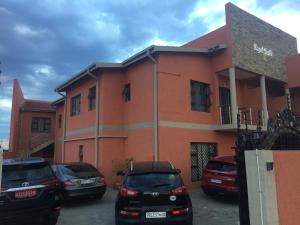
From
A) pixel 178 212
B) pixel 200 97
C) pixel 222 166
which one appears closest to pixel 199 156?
pixel 200 97

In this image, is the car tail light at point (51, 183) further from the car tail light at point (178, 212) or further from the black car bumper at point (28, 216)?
the car tail light at point (178, 212)

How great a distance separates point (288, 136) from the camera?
6.97m

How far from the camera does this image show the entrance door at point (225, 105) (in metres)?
14.9

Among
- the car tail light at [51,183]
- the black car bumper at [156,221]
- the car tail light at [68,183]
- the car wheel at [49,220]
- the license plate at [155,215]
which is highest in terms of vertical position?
the car tail light at [51,183]

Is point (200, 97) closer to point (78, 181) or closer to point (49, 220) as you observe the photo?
point (78, 181)

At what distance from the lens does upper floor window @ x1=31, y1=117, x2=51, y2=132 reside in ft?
86.1

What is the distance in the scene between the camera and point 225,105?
14742 mm

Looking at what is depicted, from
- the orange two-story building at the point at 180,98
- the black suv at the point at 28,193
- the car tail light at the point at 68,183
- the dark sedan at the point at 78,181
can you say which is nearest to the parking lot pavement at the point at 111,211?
the dark sedan at the point at 78,181

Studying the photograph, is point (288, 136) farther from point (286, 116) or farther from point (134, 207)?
point (134, 207)

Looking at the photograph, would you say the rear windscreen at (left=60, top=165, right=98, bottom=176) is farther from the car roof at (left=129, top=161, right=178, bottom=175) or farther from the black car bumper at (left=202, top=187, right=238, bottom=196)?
the black car bumper at (left=202, top=187, right=238, bottom=196)

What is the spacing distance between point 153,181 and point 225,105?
8.98m

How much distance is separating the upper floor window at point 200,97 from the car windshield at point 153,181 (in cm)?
765

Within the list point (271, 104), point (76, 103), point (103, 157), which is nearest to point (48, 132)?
point (76, 103)

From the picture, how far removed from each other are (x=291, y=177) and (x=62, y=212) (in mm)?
6957
